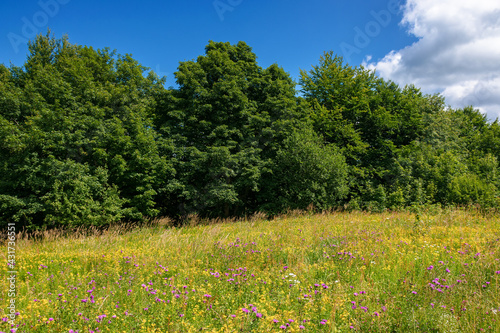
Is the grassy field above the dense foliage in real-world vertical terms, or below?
below

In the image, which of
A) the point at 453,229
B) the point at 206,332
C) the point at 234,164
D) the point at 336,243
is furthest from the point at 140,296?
the point at 234,164

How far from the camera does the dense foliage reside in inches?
555

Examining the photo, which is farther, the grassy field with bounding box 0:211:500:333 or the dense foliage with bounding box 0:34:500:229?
the dense foliage with bounding box 0:34:500:229

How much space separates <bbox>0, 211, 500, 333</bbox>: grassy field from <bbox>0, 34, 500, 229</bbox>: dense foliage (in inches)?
357

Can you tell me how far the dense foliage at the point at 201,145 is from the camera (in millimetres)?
14109

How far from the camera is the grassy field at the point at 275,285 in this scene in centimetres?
283

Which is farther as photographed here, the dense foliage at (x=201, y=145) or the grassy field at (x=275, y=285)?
the dense foliage at (x=201, y=145)

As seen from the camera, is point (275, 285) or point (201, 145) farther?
point (201, 145)

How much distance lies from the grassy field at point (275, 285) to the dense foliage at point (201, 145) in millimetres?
9056

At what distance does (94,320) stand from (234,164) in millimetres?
13377

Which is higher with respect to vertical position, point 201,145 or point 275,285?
→ point 201,145

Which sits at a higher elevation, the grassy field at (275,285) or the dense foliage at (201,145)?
the dense foliage at (201,145)

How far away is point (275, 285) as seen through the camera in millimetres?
3873

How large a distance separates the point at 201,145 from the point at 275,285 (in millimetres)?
14378
